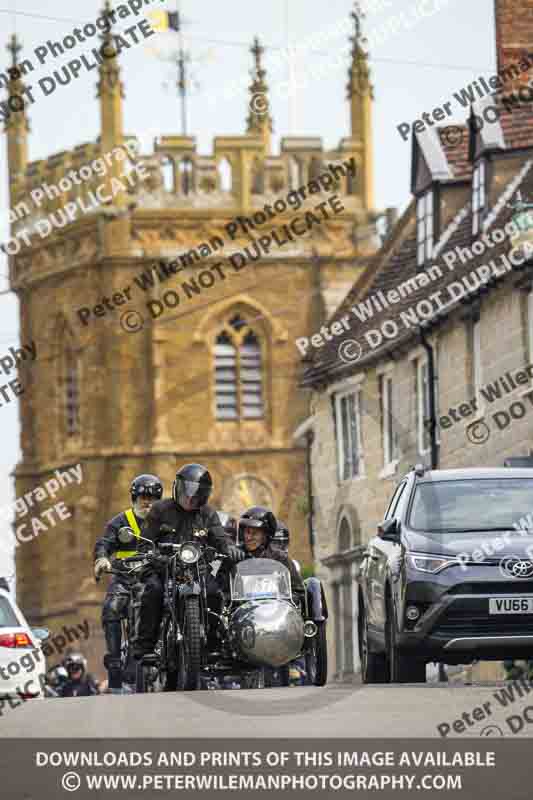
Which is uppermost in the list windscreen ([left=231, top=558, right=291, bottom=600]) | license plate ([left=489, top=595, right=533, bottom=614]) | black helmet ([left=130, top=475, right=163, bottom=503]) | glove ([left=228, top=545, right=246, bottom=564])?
black helmet ([left=130, top=475, right=163, bottom=503])

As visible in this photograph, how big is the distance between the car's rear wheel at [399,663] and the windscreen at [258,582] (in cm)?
191

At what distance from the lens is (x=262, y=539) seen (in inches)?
787

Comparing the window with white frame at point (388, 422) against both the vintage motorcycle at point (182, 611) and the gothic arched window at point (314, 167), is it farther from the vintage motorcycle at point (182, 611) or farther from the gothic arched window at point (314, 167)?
the gothic arched window at point (314, 167)

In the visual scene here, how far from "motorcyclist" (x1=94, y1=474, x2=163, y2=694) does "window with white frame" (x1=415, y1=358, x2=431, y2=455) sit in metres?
23.8

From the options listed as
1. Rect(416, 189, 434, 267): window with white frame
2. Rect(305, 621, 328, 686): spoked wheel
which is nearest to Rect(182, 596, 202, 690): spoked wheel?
Rect(305, 621, 328, 686): spoked wheel

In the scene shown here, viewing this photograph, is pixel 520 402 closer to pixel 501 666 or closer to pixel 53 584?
pixel 501 666

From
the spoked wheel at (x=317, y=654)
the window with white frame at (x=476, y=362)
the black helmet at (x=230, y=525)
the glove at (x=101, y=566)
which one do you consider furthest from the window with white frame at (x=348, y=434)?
the spoked wheel at (x=317, y=654)

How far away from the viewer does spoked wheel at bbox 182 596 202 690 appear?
62.0 feet

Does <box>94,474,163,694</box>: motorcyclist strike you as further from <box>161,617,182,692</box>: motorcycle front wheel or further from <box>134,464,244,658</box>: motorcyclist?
<box>161,617,182,692</box>: motorcycle front wheel

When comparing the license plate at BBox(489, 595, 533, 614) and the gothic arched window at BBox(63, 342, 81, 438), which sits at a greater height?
the gothic arched window at BBox(63, 342, 81, 438)

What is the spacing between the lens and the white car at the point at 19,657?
2383cm

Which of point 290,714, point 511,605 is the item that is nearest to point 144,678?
point 511,605

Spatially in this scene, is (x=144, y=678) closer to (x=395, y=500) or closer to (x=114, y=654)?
(x=114, y=654)

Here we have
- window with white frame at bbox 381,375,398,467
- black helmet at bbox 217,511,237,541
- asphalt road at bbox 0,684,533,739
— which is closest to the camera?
asphalt road at bbox 0,684,533,739
